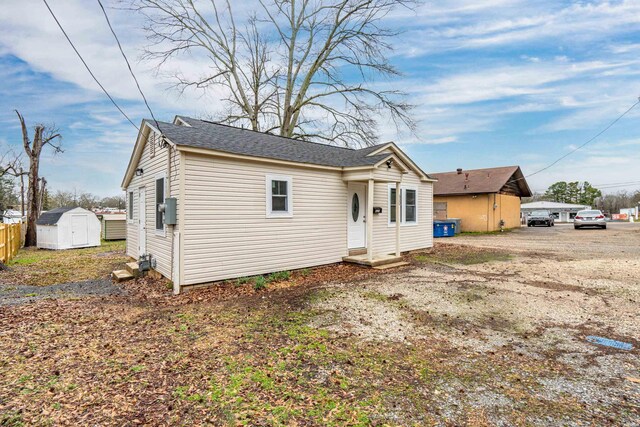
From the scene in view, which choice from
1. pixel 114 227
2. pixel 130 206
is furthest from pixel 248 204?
pixel 114 227

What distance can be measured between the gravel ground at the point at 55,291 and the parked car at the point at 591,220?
28.5 meters

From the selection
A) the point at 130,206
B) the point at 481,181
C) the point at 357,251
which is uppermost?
the point at 481,181

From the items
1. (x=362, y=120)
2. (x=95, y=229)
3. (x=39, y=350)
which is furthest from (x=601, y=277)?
(x=95, y=229)

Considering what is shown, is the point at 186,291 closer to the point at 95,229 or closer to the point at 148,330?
the point at 148,330

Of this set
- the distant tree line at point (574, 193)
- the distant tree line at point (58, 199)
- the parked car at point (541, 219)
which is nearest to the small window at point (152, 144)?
the distant tree line at point (58, 199)

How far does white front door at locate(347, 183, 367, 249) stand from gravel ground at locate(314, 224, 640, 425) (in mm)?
1907

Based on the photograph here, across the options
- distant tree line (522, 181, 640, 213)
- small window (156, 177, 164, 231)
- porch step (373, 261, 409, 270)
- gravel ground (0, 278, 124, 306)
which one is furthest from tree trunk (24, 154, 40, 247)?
distant tree line (522, 181, 640, 213)

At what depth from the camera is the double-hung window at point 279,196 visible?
773 centimetres

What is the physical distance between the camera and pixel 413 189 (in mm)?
11891

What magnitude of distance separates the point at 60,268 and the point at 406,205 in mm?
11539

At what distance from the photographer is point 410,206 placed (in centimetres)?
1185

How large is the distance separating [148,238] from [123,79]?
159 inches

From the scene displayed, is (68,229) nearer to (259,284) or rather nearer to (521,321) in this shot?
(259,284)

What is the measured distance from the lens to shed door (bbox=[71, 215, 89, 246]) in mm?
14516
